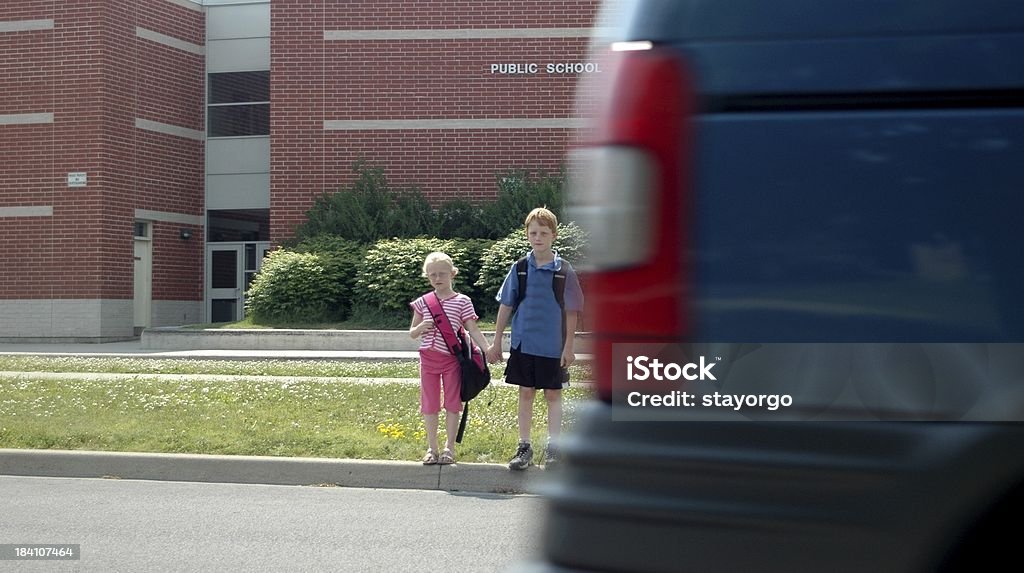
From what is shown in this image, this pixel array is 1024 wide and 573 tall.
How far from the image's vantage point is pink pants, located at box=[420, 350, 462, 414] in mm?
8023

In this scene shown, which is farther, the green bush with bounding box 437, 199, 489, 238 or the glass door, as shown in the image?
the glass door

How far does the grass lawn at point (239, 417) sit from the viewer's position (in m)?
8.53

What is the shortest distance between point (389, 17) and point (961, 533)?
80.6 feet

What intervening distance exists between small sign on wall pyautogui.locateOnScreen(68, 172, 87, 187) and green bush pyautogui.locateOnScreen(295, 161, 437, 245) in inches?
194

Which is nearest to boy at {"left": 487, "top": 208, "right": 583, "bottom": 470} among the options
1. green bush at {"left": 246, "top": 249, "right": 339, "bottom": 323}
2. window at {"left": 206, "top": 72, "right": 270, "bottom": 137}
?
green bush at {"left": 246, "top": 249, "right": 339, "bottom": 323}

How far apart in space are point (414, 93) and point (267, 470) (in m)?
18.3

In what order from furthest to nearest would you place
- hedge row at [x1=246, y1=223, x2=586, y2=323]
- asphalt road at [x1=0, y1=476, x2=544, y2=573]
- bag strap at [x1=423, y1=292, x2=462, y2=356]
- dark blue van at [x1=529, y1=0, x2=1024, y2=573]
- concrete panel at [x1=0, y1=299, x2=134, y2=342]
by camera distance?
1. concrete panel at [x1=0, y1=299, x2=134, y2=342]
2. hedge row at [x1=246, y1=223, x2=586, y2=323]
3. bag strap at [x1=423, y1=292, x2=462, y2=356]
4. asphalt road at [x1=0, y1=476, x2=544, y2=573]
5. dark blue van at [x1=529, y1=0, x2=1024, y2=573]

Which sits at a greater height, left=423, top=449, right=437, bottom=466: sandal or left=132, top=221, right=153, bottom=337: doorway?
left=132, top=221, right=153, bottom=337: doorway

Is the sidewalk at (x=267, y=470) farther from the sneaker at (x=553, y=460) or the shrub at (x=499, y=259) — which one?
the shrub at (x=499, y=259)

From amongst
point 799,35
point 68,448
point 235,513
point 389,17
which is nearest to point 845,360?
point 799,35

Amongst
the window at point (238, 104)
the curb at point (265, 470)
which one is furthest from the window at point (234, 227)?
the curb at point (265, 470)

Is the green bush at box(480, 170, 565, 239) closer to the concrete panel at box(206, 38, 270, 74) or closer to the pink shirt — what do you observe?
the concrete panel at box(206, 38, 270, 74)

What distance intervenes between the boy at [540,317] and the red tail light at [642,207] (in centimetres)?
525

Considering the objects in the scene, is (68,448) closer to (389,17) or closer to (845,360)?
(845,360)
